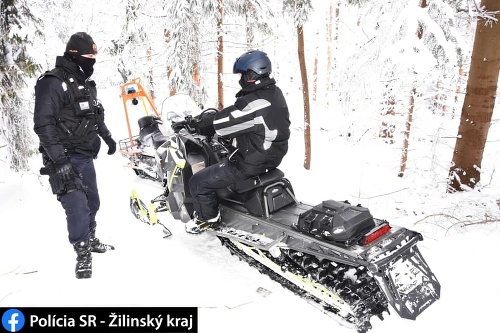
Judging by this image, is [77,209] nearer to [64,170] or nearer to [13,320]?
[64,170]

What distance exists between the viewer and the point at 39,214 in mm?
5617

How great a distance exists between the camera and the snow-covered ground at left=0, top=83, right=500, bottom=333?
10.9ft

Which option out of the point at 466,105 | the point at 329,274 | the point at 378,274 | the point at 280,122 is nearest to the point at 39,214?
the point at 280,122

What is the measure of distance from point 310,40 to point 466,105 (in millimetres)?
20628

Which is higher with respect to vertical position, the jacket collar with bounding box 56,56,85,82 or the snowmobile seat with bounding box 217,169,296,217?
the jacket collar with bounding box 56,56,85,82

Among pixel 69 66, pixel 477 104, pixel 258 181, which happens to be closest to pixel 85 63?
pixel 69 66

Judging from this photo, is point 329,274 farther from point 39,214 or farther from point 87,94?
point 39,214

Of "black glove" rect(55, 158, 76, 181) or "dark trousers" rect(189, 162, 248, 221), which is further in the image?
"dark trousers" rect(189, 162, 248, 221)

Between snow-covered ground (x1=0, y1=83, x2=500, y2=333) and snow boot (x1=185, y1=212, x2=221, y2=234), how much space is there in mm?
197

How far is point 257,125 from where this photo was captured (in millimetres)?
3771

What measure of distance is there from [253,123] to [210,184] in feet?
3.18

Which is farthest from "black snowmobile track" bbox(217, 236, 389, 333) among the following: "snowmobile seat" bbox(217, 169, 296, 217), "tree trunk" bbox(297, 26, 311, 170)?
"tree trunk" bbox(297, 26, 311, 170)

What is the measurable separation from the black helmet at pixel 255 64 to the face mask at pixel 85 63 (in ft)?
5.43

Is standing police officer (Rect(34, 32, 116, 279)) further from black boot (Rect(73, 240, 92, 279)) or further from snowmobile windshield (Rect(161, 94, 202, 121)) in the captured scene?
snowmobile windshield (Rect(161, 94, 202, 121))
